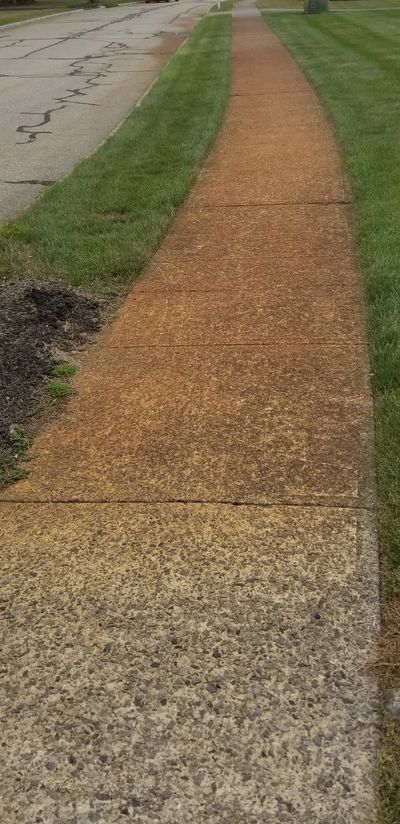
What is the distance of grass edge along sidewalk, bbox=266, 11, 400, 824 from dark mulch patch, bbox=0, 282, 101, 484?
1680 millimetres

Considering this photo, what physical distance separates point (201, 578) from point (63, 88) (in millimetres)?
15977

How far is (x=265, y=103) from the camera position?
11.8m

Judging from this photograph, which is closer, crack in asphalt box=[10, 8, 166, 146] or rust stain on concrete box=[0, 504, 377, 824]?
rust stain on concrete box=[0, 504, 377, 824]

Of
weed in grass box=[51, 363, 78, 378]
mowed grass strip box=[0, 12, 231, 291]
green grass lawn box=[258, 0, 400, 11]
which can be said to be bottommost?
weed in grass box=[51, 363, 78, 378]

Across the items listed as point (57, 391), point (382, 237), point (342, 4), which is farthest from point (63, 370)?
point (342, 4)

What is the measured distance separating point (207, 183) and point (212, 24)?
25654 mm

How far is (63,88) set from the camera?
1633 cm

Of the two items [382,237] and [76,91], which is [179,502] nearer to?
[382,237]

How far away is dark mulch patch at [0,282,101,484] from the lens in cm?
378

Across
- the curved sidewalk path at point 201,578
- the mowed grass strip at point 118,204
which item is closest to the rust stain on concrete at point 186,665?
the curved sidewalk path at point 201,578

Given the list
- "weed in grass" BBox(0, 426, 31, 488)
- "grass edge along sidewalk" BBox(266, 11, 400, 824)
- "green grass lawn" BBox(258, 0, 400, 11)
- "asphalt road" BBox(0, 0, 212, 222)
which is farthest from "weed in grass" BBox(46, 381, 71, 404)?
"green grass lawn" BBox(258, 0, 400, 11)

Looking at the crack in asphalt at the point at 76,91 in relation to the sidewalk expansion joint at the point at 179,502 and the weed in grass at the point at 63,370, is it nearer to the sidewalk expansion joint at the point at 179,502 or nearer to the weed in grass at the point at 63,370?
the weed in grass at the point at 63,370

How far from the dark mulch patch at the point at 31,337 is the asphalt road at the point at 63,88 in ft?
9.07

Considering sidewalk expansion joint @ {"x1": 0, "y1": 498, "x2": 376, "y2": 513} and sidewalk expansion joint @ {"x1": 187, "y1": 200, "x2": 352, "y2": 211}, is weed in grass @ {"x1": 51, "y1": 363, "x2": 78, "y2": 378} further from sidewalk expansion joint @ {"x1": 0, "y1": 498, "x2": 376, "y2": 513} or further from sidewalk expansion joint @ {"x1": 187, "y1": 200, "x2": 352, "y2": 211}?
sidewalk expansion joint @ {"x1": 187, "y1": 200, "x2": 352, "y2": 211}
